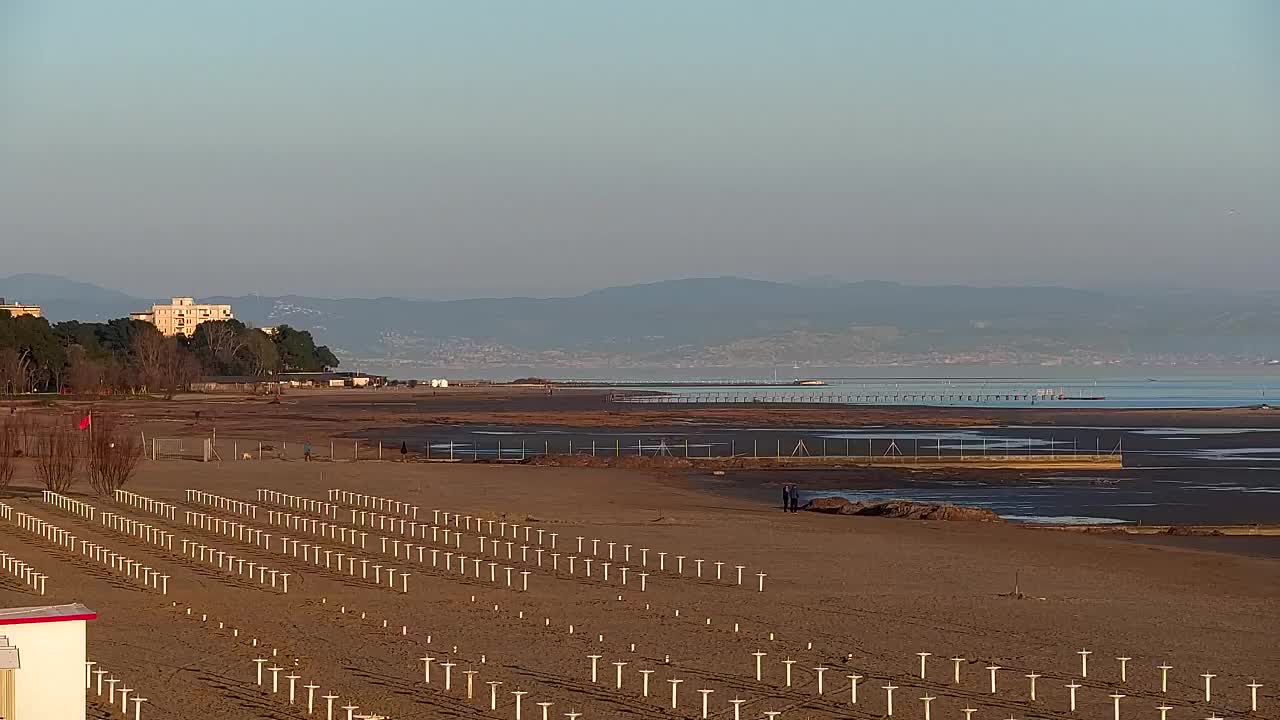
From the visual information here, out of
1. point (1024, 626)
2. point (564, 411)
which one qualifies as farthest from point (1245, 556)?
point (564, 411)

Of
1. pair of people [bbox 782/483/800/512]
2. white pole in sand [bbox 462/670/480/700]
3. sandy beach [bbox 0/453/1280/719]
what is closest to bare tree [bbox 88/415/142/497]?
sandy beach [bbox 0/453/1280/719]

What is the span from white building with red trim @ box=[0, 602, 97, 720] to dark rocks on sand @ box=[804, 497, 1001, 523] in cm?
3037

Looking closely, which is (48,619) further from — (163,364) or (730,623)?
(163,364)

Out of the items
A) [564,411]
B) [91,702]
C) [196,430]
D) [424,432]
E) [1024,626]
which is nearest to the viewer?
[91,702]

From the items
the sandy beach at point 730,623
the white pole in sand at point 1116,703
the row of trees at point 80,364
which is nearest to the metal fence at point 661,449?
the sandy beach at point 730,623

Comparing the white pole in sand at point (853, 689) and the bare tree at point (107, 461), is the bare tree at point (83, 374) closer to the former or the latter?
the bare tree at point (107, 461)

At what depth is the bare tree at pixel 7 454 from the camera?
50500mm

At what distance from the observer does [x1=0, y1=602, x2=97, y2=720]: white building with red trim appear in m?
16.0

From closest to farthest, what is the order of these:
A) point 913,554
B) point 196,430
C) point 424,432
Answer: point 913,554
point 196,430
point 424,432

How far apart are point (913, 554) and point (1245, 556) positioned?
744cm

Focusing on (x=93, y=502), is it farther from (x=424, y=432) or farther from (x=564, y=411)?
(x=564, y=411)

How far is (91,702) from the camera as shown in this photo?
20391 millimetres

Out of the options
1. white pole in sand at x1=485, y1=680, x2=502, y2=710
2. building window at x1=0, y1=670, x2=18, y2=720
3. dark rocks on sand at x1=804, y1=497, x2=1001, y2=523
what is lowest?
white pole in sand at x1=485, y1=680, x2=502, y2=710

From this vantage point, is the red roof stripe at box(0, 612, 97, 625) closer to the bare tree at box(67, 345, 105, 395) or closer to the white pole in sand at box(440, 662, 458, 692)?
the white pole in sand at box(440, 662, 458, 692)
